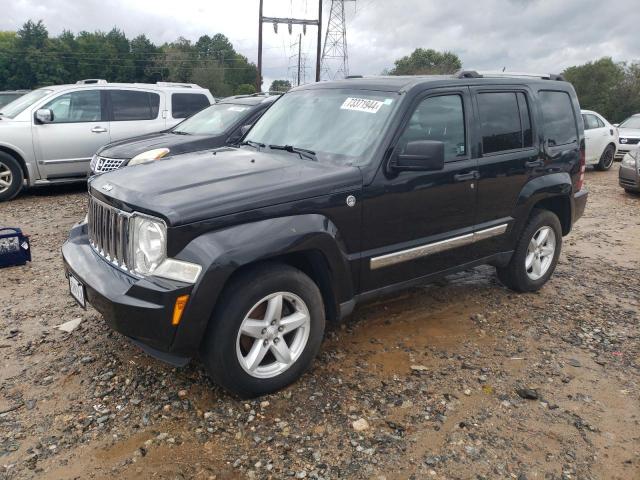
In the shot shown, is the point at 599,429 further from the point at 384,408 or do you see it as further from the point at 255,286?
the point at 255,286

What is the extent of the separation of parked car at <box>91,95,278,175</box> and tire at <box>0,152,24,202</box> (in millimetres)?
1771

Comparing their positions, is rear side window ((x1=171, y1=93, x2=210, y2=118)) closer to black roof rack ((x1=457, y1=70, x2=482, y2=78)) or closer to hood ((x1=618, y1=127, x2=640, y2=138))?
black roof rack ((x1=457, y1=70, x2=482, y2=78))

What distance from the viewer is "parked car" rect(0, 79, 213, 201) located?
27.5 feet

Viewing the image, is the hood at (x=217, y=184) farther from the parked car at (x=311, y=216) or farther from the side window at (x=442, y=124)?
the side window at (x=442, y=124)

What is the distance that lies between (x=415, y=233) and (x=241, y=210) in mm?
1415

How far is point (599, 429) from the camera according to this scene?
9.98 ft

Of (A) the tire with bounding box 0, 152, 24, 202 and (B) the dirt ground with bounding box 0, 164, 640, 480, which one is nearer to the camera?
(B) the dirt ground with bounding box 0, 164, 640, 480

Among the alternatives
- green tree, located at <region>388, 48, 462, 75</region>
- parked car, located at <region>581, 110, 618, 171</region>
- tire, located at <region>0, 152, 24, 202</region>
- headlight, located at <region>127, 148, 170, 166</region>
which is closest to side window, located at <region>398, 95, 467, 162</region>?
headlight, located at <region>127, 148, 170, 166</region>

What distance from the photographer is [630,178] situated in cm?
1044

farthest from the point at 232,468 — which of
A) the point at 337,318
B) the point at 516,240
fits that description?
the point at 516,240

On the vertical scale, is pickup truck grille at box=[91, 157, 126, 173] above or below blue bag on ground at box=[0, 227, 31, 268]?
above

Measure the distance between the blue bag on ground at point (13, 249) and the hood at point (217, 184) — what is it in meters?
2.40

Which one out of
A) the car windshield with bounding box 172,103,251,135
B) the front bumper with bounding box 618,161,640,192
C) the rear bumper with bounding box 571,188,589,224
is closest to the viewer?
the rear bumper with bounding box 571,188,589,224

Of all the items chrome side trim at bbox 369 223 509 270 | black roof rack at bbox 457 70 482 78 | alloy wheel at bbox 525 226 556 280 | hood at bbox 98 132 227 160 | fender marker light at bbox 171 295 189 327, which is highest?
black roof rack at bbox 457 70 482 78
